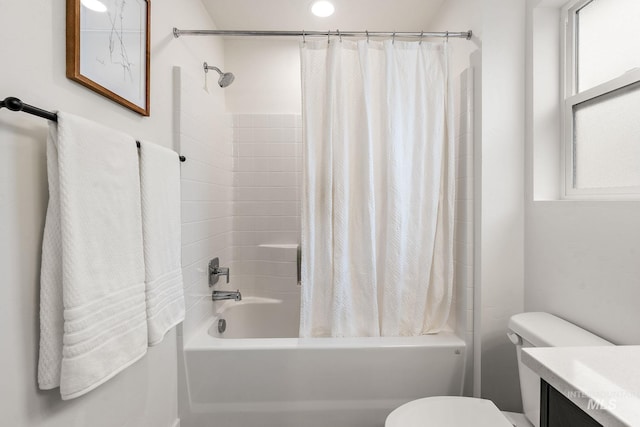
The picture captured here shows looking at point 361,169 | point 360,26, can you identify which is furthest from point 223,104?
point 361,169

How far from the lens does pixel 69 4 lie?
88 cm

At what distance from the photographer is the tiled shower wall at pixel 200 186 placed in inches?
63.2

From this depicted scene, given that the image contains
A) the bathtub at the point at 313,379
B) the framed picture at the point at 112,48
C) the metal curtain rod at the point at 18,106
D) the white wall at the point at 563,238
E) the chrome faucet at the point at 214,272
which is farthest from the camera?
the chrome faucet at the point at 214,272

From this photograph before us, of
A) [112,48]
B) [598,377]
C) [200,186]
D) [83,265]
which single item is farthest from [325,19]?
[598,377]

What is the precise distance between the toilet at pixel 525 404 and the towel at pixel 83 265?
0.95m

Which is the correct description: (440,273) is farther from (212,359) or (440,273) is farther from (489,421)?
(212,359)

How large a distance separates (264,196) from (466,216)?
1479 mm

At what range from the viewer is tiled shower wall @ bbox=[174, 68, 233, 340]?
1.60m

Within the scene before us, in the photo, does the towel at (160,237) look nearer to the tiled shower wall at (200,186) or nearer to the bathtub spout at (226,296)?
the tiled shower wall at (200,186)

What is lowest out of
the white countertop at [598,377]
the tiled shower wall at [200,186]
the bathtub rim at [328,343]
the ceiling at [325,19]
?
the bathtub rim at [328,343]

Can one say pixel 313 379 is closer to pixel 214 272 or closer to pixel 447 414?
pixel 447 414

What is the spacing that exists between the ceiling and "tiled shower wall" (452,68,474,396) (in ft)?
2.45

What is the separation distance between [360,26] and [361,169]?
1.28 metres

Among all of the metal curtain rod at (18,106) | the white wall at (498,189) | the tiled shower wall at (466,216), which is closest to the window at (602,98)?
the white wall at (498,189)
